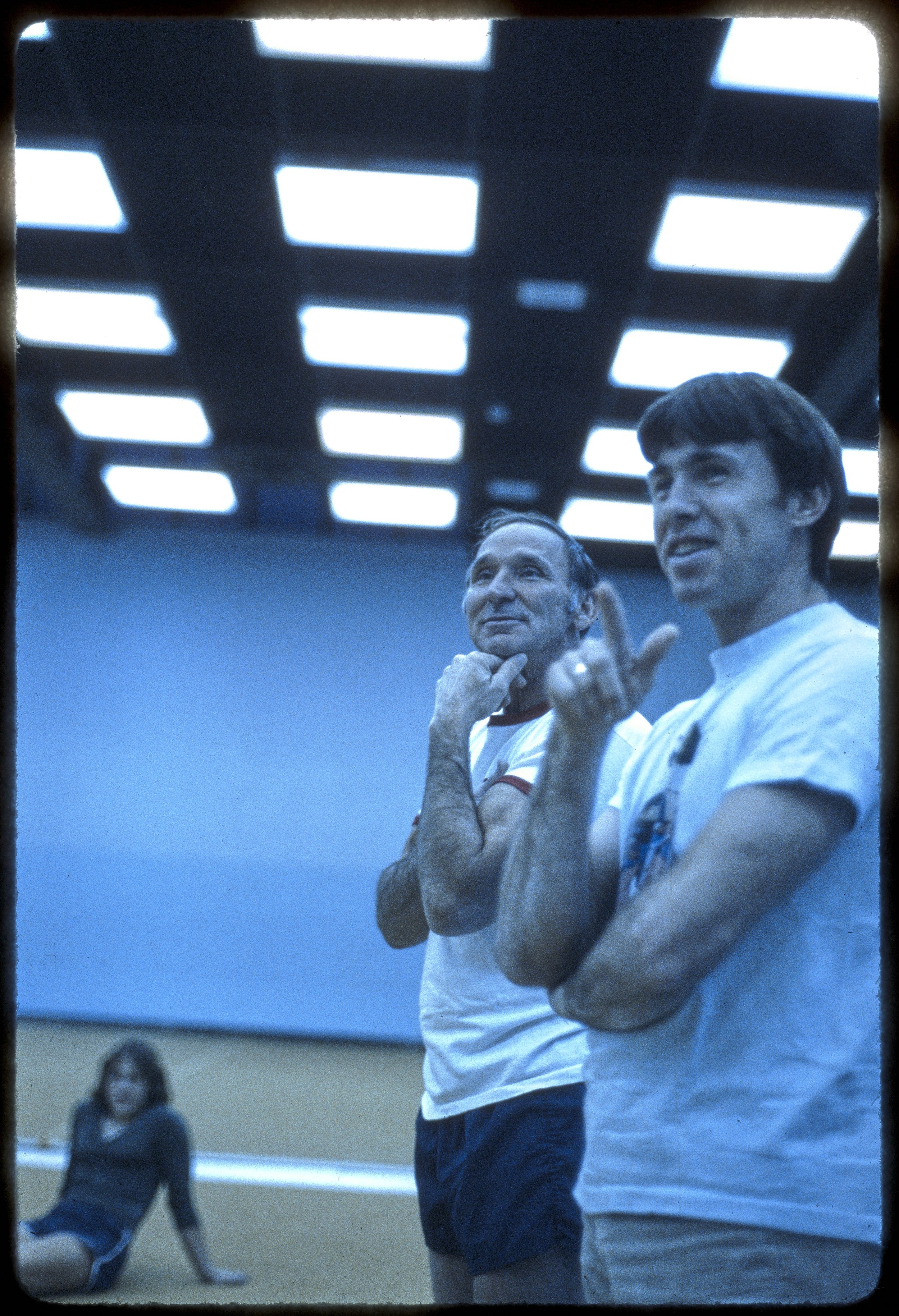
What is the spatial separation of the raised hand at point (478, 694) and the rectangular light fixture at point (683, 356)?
1.20ft

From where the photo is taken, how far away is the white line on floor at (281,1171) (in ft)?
4.02

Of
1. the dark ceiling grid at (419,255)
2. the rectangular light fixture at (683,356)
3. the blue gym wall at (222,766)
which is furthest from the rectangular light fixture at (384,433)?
the rectangular light fixture at (683,356)

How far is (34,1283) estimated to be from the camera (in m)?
1.19

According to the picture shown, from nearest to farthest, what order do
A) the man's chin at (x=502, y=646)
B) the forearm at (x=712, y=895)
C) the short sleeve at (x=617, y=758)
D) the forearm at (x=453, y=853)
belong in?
the forearm at (x=712, y=895), the short sleeve at (x=617, y=758), the forearm at (x=453, y=853), the man's chin at (x=502, y=646)

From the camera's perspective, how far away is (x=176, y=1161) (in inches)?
47.8

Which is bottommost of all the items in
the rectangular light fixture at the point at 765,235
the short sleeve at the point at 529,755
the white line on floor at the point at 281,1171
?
the white line on floor at the point at 281,1171

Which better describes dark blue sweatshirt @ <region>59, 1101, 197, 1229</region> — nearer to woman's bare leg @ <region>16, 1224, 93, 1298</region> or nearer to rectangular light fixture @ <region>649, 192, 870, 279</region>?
woman's bare leg @ <region>16, 1224, 93, 1298</region>

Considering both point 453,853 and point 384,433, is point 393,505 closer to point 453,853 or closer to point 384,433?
point 384,433

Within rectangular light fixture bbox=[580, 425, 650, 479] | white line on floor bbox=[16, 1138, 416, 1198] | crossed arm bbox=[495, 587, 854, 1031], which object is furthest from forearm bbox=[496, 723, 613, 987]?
white line on floor bbox=[16, 1138, 416, 1198]

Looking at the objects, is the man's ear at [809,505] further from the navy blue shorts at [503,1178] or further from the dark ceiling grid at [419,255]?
the navy blue shorts at [503,1178]

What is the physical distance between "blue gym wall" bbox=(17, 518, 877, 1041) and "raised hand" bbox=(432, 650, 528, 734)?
0.04 metres

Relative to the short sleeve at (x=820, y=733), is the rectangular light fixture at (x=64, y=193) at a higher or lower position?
higher

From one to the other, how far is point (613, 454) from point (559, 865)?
1.67ft

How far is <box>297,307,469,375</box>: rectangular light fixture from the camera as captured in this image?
131 cm
